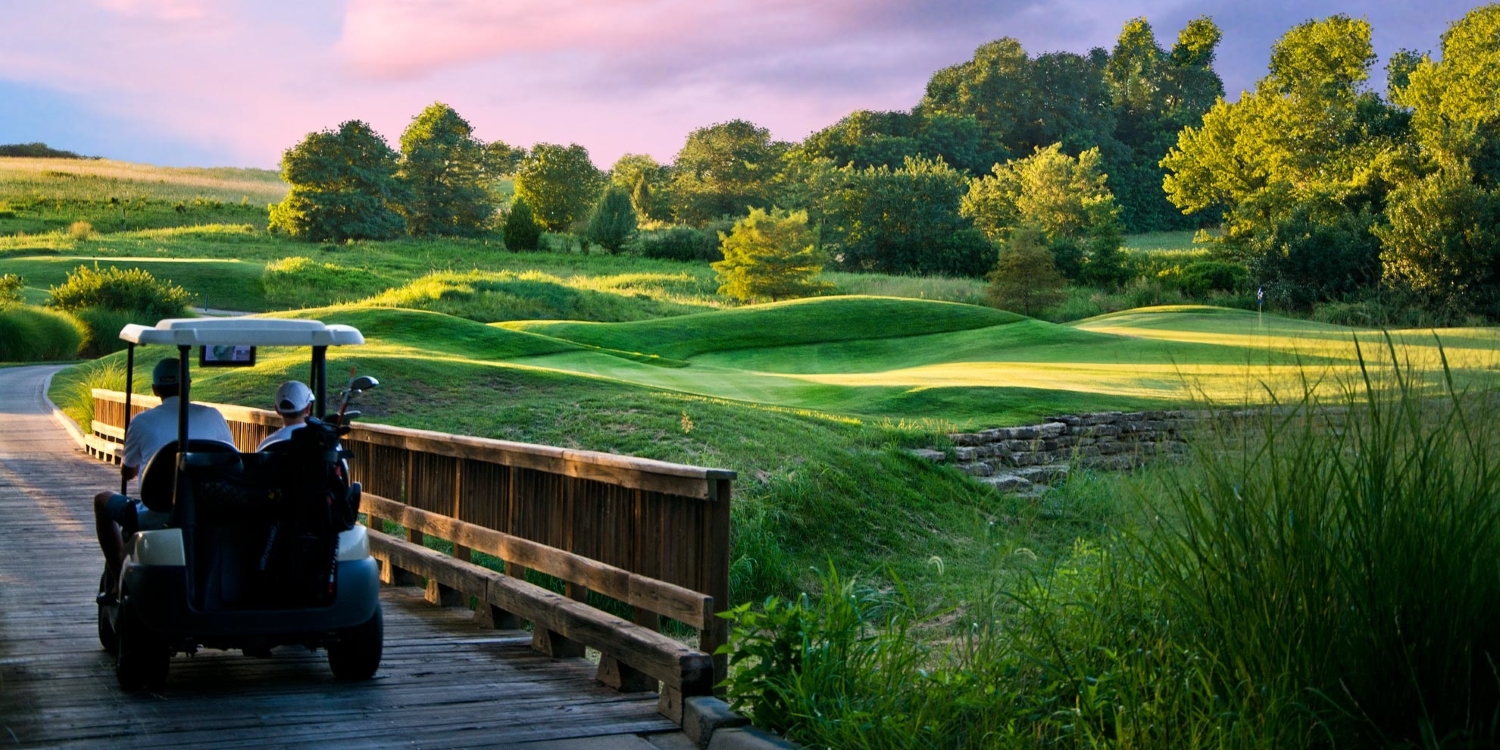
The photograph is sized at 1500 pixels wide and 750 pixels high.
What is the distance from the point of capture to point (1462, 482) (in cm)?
355

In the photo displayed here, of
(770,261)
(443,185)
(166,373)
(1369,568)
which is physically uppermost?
(443,185)

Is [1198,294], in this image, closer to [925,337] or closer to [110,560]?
[925,337]

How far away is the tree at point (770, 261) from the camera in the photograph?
49312mm

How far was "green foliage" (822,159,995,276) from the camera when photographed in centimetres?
6228

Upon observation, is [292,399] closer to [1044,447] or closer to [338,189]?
[1044,447]

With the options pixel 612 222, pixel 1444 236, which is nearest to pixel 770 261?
pixel 612 222

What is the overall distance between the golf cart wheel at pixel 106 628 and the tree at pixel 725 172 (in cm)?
8049

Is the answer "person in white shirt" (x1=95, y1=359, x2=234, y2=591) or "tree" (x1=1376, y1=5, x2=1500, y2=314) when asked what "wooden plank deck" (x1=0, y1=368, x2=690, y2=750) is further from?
"tree" (x1=1376, y1=5, x2=1500, y2=314)

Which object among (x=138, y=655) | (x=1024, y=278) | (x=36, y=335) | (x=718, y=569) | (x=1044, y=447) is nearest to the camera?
(x=718, y=569)

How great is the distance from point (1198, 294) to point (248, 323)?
51.1 metres

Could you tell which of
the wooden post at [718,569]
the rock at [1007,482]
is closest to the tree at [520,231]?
the rock at [1007,482]

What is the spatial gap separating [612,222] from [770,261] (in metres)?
21.6

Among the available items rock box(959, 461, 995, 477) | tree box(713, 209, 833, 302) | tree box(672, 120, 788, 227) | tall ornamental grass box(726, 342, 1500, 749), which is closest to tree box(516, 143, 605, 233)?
tree box(672, 120, 788, 227)

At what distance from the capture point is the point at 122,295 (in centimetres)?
4009
